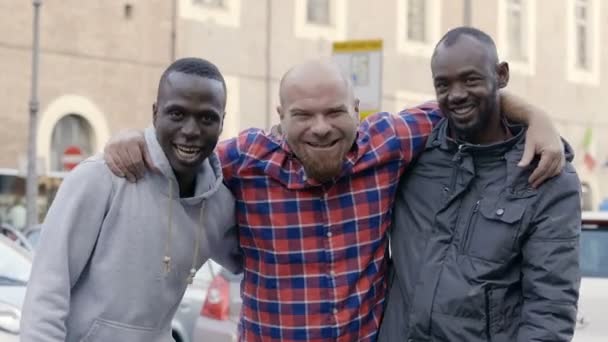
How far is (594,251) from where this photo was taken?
25.1ft

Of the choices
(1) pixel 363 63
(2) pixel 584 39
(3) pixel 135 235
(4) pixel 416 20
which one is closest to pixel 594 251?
(3) pixel 135 235

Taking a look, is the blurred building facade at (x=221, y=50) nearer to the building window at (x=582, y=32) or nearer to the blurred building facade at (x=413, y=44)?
the blurred building facade at (x=413, y=44)

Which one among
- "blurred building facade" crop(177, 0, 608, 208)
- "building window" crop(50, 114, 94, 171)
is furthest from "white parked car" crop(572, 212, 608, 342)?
"building window" crop(50, 114, 94, 171)

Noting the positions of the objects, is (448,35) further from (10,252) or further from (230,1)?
(230,1)

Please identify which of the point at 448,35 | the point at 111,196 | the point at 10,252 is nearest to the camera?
the point at 111,196

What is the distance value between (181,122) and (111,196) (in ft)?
1.06

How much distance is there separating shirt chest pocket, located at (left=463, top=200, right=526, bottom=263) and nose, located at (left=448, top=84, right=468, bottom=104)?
0.35 m

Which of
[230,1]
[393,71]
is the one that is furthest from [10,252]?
[393,71]

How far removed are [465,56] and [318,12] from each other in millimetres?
27919

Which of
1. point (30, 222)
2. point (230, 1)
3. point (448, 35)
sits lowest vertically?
point (30, 222)

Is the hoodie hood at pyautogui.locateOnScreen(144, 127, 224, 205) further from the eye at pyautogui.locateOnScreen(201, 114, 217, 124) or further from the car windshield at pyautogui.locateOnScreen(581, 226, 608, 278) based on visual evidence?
the car windshield at pyautogui.locateOnScreen(581, 226, 608, 278)

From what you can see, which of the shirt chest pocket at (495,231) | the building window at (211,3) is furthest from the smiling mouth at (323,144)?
the building window at (211,3)

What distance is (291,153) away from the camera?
4.55 m

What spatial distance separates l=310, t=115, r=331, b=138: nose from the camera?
433 centimetres
